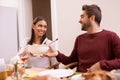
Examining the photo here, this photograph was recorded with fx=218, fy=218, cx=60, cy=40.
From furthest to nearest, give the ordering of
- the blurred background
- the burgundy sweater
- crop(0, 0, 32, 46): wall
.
A: crop(0, 0, 32, 46): wall
the blurred background
the burgundy sweater

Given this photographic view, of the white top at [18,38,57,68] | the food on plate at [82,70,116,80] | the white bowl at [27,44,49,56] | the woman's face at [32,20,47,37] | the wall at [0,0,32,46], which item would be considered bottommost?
the white top at [18,38,57,68]

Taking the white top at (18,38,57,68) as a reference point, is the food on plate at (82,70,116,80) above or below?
above

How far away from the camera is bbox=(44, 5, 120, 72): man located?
6.29ft

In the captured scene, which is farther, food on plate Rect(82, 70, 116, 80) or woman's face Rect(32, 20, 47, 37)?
woman's face Rect(32, 20, 47, 37)

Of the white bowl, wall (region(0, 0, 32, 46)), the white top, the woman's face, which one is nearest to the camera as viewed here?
the white bowl

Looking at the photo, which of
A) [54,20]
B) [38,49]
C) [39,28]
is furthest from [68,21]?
[38,49]

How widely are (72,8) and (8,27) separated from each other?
1.13m

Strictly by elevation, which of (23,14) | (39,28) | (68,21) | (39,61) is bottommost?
(39,61)

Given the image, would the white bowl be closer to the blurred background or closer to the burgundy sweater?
the burgundy sweater

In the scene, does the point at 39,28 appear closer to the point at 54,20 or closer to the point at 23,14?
the point at 54,20

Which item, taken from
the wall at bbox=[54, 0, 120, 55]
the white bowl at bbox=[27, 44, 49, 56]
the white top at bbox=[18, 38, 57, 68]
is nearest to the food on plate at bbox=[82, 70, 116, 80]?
the white bowl at bbox=[27, 44, 49, 56]

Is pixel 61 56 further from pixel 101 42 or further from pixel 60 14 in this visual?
pixel 60 14

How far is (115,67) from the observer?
1.69m

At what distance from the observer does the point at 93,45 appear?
1.97 m
